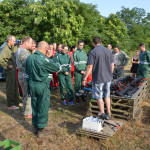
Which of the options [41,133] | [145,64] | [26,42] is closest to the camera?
[41,133]

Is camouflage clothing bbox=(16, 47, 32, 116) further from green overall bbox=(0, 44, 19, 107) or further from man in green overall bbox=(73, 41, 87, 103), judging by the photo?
man in green overall bbox=(73, 41, 87, 103)

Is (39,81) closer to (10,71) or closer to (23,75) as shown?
(23,75)

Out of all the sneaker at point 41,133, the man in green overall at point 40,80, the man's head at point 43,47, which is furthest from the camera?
the sneaker at point 41,133

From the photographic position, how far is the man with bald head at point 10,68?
5.51m

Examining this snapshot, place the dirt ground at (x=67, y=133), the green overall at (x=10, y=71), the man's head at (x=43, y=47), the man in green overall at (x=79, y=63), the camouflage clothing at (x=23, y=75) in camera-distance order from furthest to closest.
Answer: the man in green overall at (x=79, y=63), the green overall at (x=10, y=71), the camouflage clothing at (x=23, y=75), the man's head at (x=43, y=47), the dirt ground at (x=67, y=133)

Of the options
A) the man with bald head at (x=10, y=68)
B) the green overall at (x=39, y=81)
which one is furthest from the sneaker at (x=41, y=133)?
the man with bald head at (x=10, y=68)

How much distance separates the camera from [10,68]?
5.59m

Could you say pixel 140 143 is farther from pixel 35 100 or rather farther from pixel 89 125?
pixel 35 100

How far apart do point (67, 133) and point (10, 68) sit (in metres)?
2.81

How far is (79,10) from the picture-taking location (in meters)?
15.6

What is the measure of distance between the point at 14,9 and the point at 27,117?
1227 centimetres

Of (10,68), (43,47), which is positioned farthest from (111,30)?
(43,47)

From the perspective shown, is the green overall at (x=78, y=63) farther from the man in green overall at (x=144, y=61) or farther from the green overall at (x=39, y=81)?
the man in green overall at (x=144, y=61)

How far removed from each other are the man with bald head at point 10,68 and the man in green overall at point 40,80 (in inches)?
79.4
